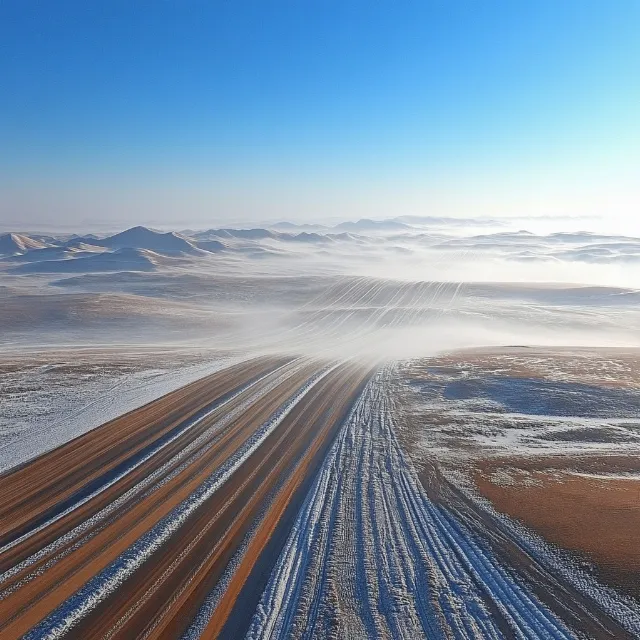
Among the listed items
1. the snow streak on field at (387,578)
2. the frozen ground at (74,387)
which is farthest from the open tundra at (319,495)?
the frozen ground at (74,387)

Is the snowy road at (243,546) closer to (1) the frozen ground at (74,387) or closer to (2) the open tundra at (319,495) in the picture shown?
(2) the open tundra at (319,495)

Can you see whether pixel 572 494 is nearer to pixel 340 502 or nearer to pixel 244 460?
pixel 340 502

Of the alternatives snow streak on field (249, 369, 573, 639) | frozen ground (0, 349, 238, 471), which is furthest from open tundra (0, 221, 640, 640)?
frozen ground (0, 349, 238, 471)

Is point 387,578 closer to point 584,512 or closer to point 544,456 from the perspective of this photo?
point 584,512

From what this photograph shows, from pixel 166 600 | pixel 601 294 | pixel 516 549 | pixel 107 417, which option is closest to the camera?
pixel 166 600

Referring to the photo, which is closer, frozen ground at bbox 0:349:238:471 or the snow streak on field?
the snow streak on field

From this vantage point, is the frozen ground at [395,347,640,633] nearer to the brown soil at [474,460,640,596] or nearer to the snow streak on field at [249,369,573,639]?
the brown soil at [474,460,640,596]

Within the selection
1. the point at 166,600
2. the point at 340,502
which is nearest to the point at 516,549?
the point at 340,502

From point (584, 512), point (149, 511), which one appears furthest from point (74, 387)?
point (584, 512)

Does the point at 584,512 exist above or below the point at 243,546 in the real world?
above
